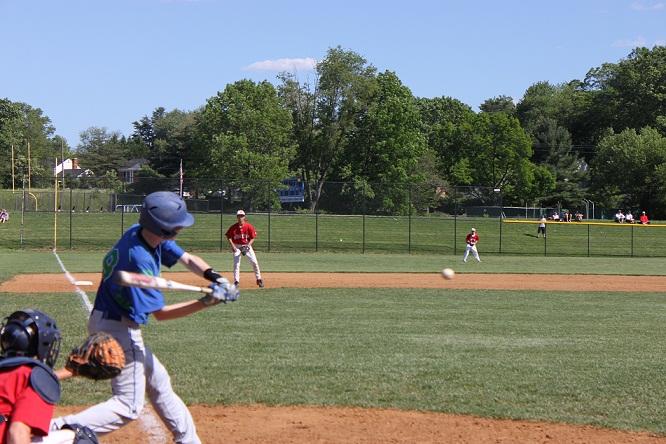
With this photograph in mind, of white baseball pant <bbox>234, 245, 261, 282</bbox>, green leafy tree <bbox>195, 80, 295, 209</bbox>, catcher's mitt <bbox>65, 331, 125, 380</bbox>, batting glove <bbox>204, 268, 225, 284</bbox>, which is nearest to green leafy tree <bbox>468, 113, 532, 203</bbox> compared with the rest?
green leafy tree <bbox>195, 80, 295, 209</bbox>

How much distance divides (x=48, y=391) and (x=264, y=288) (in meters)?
16.7

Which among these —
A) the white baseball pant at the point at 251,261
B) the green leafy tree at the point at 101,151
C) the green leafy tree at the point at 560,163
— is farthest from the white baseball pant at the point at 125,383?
the green leafy tree at the point at 101,151

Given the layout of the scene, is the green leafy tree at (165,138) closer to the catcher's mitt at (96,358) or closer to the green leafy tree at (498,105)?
the green leafy tree at (498,105)

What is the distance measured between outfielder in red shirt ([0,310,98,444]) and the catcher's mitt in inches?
14.8

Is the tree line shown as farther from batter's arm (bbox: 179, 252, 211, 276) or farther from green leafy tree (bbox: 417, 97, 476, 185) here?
batter's arm (bbox: 179, 252, 211, 276)

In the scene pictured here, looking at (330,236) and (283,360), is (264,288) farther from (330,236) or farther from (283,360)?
(330,236)

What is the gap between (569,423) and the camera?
27.0 ft

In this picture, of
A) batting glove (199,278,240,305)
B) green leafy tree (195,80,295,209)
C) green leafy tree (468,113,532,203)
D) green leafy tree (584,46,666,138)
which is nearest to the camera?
batting glove (199,278,240,305)

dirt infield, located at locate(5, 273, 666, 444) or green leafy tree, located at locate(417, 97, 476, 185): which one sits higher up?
green leafy tree, located at locate(417, 97, 476, 185)

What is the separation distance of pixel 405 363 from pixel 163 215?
6.16m

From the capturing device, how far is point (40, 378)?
419 centimetres

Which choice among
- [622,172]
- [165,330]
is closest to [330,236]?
[165,330]

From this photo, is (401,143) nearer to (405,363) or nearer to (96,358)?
(405,363)

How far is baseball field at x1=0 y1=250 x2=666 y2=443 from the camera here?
26.5ft
